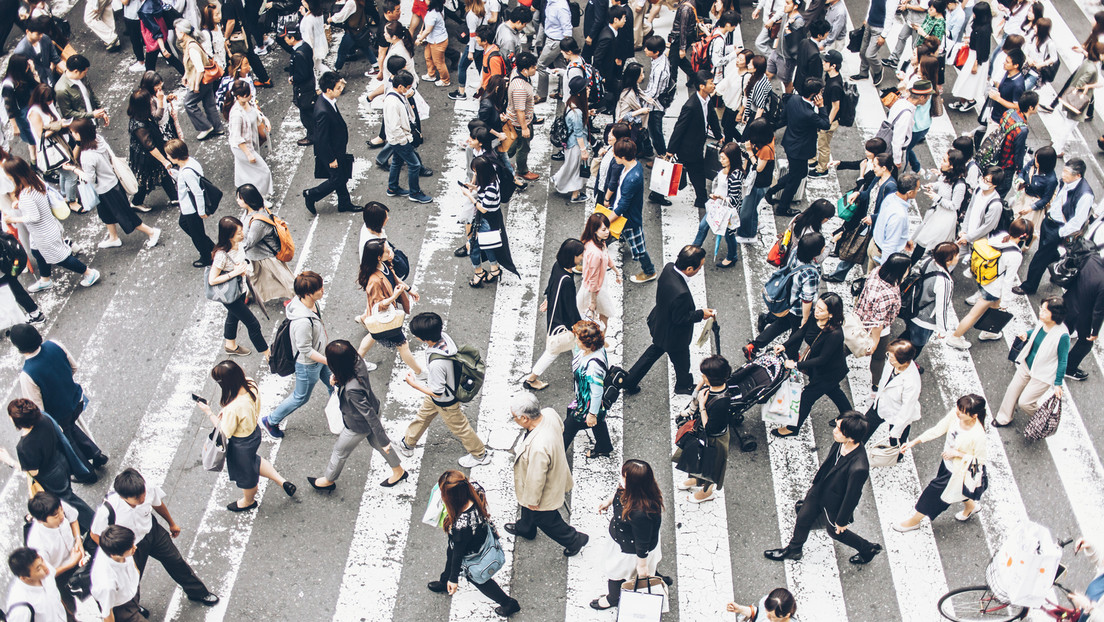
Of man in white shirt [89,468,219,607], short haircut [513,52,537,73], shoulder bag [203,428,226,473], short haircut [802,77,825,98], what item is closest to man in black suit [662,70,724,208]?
short haircut [802,77,825,98]

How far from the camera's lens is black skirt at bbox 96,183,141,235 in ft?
34.5

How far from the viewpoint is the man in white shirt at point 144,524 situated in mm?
6637

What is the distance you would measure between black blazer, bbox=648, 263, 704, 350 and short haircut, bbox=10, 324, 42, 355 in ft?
18.0

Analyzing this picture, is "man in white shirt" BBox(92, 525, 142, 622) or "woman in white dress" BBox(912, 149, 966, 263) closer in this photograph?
"man in white shirt" BBox(92, 525, 142, 622)

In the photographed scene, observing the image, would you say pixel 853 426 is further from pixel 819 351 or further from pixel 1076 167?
pixel 1076 167

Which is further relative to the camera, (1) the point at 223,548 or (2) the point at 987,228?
(2) the point at 987,228

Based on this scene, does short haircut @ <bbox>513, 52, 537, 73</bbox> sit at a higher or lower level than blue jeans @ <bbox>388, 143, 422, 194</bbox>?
higher

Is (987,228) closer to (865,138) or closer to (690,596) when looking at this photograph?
(865,138)

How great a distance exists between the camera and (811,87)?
35.7 ft

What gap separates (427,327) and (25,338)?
339cm

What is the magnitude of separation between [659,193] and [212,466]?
6685mm

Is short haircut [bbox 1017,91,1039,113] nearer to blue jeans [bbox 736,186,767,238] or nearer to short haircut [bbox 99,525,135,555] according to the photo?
blue jeans [bbox 736,186,767,238]

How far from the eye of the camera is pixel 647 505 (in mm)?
6586

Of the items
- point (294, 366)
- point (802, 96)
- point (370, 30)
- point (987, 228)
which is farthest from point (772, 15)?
point (294, 366)
